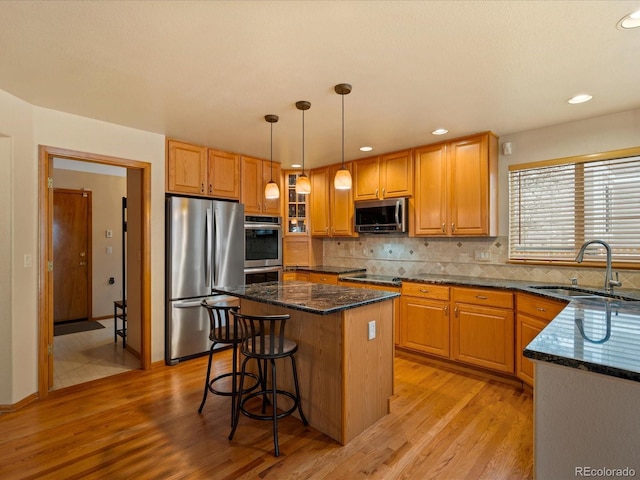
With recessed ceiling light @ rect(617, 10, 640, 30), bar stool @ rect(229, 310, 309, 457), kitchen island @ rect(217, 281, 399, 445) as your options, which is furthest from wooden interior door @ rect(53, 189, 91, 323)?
recessed ceiling light @ rect(617, 10, 640, 30)

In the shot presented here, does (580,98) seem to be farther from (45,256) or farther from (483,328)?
(45,256)

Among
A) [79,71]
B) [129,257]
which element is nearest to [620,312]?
[79,71]

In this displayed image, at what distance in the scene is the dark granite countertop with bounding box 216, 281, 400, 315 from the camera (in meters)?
2.08

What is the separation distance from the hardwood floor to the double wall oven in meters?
1.73

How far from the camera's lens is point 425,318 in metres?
3.62

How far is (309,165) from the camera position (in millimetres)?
4984

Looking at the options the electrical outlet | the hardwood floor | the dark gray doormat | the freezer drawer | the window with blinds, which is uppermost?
the window with blinds

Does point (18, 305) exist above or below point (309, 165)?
below

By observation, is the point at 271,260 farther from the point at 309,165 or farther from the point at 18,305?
the point at 18,305

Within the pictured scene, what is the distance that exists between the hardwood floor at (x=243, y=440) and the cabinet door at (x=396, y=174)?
2.18 m

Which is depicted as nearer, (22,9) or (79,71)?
(22,9)

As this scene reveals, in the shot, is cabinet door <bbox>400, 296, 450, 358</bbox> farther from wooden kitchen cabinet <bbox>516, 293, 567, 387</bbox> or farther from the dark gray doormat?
the dark gray doormat

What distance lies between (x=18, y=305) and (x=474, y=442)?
3.47 meters

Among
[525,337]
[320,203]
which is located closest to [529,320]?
[525,337]
